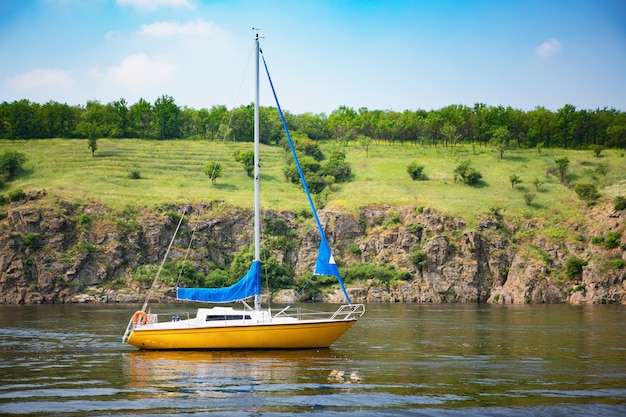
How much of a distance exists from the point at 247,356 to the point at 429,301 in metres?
69.0

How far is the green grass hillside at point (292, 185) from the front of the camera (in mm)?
119312

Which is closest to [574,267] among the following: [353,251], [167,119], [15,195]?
[353,251]

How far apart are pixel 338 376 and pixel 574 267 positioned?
3126 inches

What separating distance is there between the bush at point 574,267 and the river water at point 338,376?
50603 mm

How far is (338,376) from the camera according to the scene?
29859mm

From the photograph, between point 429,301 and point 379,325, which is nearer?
point 379,325

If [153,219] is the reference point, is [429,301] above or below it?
below

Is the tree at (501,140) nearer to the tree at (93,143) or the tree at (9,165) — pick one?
the tree at (93,143)

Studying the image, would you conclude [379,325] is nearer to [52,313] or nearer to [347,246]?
[52,313]

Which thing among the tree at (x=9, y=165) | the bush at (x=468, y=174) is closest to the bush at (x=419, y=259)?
the bush at (x=468, y=174)

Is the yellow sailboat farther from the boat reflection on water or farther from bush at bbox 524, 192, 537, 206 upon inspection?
bush at bbox 524, 192, 537, 206

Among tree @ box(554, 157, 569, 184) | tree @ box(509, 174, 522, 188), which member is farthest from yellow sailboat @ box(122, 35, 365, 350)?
tree @ box(554, 157, 569, 184)

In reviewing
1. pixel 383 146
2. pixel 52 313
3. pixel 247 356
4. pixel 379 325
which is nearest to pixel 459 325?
pixel 379 325

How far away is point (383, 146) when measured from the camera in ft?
588
